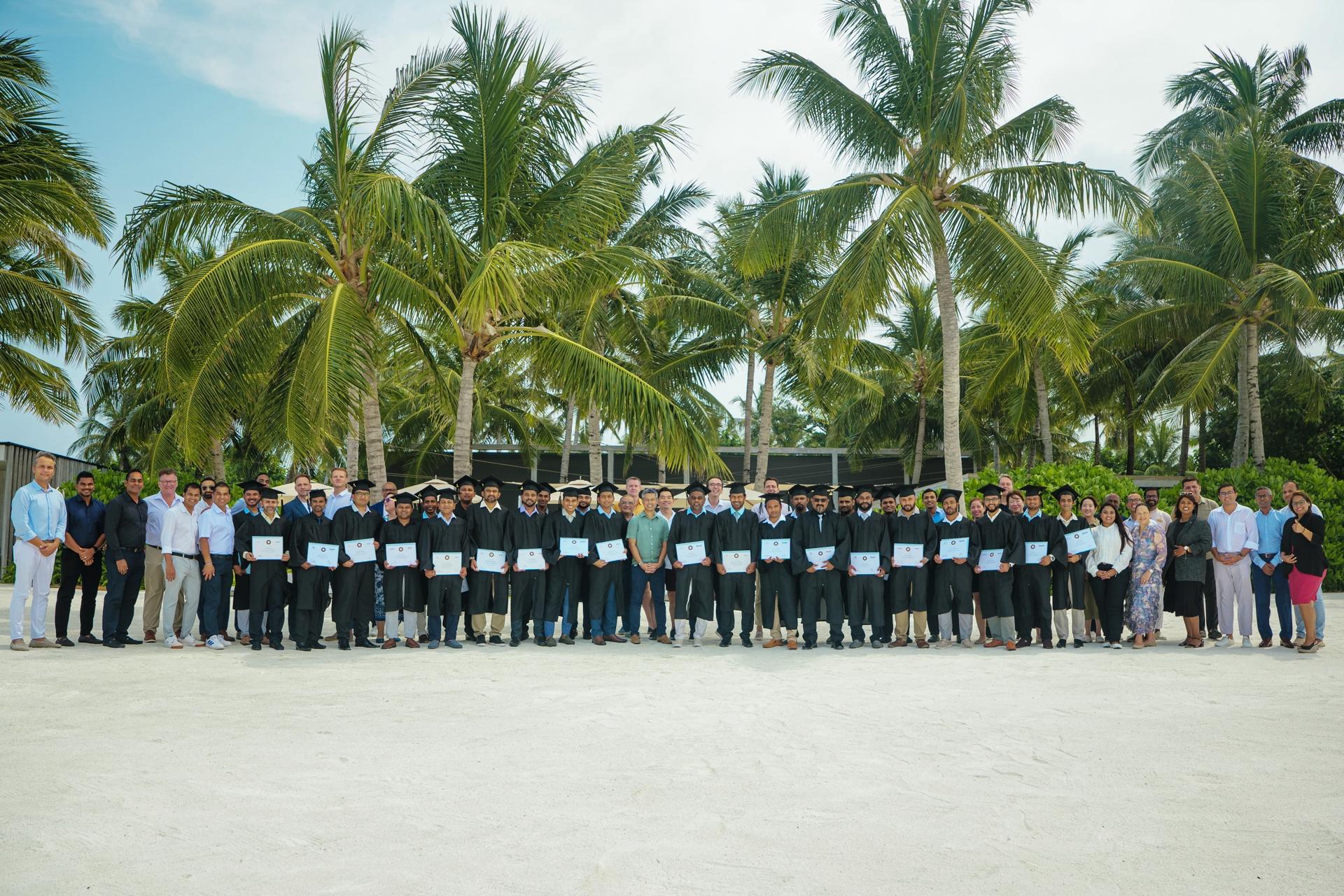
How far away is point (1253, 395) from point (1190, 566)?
13.1 m

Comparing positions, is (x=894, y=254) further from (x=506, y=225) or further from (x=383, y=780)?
(x=383, y=780)

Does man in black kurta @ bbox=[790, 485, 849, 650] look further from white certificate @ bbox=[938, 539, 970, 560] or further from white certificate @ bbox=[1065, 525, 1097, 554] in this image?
white certificate @ bbox=[1065, 525, 1097, 554]

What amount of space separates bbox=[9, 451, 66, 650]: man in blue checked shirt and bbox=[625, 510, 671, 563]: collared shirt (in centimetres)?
590

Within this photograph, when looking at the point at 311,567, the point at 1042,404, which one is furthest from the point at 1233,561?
the point at 1042,404

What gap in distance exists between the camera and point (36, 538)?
9984 millimetres

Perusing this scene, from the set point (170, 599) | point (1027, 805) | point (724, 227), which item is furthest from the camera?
point (724, 227)

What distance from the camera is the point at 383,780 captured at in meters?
5.41

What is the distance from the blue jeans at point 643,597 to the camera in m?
11.6

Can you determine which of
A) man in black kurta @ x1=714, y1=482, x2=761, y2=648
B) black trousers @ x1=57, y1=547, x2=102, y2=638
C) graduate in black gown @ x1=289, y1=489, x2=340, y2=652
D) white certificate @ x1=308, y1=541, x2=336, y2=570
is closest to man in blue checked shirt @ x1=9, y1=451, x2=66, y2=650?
black trousers @ x1=57, y1=547, x2=102, y2=638

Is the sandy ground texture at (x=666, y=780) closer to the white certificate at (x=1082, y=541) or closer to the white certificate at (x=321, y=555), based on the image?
the white certificate at (x=321, y=555)

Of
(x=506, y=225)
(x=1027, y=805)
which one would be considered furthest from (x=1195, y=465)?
(x=1027, y=805)

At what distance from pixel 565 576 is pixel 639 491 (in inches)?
59.5

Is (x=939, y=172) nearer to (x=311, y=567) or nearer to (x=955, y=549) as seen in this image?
(x=955, y=549)

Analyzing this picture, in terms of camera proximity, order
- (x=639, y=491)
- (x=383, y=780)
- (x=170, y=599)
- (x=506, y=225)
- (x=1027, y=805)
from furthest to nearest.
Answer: (x=506, y=225)
(x=639, y=491)
(x=170, y=599)
(x=383, y=780)
(x=1027, y=805)
